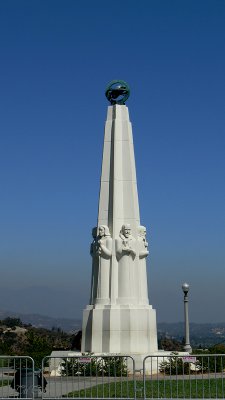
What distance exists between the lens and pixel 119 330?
2250 cm

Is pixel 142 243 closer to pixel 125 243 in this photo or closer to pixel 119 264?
pixel 125 243

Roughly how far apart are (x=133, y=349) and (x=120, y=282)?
7.60 feet

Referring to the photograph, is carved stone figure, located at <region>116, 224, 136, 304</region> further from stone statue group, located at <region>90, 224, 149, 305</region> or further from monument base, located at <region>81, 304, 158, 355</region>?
monument base, located at <region>81, 304, 158, 355</region>

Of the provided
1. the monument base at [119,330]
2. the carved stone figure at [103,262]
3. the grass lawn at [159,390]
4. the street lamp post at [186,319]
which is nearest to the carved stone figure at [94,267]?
the carved stone figure at [103,262]

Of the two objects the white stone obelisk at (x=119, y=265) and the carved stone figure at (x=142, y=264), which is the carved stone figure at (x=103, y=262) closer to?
the white stone obelisk at (x=119, y=265)

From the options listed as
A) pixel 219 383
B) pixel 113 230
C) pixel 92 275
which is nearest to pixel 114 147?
pixel 113 230

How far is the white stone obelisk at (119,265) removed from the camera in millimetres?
22547

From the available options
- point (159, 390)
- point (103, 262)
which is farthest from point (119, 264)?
point (159, 390)

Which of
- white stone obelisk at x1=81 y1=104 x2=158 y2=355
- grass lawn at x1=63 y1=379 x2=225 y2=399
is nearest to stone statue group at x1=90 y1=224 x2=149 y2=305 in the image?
white stone obelisk at x1=81 y1=104 x2=158 y2=355

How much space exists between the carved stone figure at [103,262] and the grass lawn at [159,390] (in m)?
6.62

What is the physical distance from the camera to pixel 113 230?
2348cm

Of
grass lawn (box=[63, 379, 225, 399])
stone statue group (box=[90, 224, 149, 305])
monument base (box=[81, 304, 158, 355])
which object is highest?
stone statue group (box=[90, 224, 149, 305])

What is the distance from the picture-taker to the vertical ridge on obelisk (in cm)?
2255

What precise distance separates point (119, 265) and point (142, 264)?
1.01m
